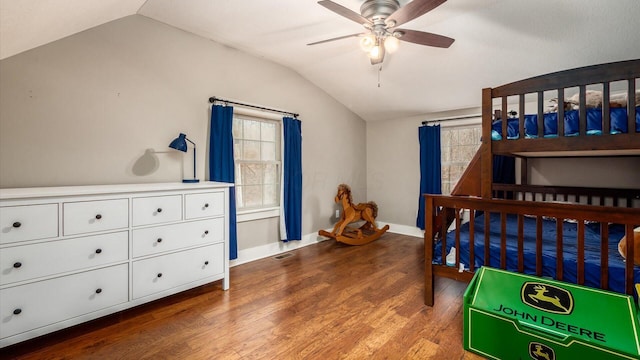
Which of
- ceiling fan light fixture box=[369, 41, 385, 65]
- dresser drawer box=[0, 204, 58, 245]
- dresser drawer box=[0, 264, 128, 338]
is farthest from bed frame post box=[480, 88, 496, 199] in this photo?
dresser drawer box=[0, 204, 58, 245]

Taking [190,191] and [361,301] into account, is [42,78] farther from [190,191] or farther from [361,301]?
[361,301]

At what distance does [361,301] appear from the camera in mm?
2338

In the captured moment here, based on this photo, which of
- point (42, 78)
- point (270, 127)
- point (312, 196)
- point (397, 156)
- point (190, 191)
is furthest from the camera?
point (397, 156)

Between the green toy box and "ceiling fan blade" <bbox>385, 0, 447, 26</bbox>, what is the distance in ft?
5.65

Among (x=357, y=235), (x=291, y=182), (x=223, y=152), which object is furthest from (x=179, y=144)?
(x=357, y=235)

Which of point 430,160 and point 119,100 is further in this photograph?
point 430,160

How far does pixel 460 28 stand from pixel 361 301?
2.53 metres

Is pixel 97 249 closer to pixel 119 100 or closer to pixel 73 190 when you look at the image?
pixel 73 190

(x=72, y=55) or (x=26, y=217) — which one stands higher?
(x=72, y=55)

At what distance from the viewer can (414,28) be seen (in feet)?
8.59

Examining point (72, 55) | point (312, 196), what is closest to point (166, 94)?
point (72, 55)

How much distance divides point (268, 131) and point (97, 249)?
223cm

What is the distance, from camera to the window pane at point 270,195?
3.68m

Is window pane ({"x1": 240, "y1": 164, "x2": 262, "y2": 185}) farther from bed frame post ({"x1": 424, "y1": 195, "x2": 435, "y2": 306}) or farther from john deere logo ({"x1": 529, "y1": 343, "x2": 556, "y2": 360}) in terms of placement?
john deere logo ({"x1": 529, "y1": 343, "x2": 556, "y2": 360})
